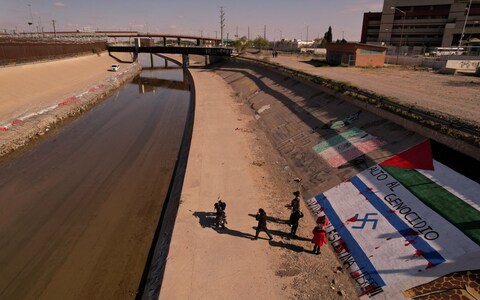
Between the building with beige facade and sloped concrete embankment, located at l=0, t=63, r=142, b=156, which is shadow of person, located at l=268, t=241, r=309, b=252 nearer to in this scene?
sloped concrete embankment, located at l=0, t=63, r=142, b=156

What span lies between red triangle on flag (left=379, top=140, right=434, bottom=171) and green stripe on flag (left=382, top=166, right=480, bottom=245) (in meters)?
0.49

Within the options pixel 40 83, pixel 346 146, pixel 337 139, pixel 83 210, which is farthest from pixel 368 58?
pixel 40 83

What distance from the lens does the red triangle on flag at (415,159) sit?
1671 centimetres

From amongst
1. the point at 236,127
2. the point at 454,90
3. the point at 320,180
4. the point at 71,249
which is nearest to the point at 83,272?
the point at 71,249

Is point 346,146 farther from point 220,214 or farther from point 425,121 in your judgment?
point 220,214

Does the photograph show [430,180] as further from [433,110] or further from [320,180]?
[433,110]

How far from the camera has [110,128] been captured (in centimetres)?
3706

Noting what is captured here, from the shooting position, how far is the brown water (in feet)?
46.1

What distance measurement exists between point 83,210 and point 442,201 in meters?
20.3

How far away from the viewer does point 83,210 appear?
19359 mm

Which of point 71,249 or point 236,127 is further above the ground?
point 236,127

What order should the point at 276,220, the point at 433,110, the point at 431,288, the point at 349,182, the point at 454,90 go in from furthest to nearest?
1. the point at 454,90
2. the point at 433,110
3. the point at 349,182
4. the point at 276,220
5. the point at 431,288

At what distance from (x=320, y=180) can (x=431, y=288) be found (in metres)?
9.61

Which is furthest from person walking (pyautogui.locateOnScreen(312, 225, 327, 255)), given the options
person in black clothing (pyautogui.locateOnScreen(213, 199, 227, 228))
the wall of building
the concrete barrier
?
the wall of building
